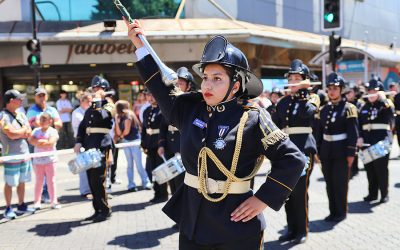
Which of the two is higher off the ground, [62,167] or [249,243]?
[249,243]

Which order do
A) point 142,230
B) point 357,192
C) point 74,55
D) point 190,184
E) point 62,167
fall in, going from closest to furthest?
point 190,184
point 142,230
point 357,192
point 62,167
point 74,55

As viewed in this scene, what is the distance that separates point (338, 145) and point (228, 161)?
4.36 m

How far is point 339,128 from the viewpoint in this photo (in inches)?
282

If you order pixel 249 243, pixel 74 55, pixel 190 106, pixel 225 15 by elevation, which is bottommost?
pixel 249 243

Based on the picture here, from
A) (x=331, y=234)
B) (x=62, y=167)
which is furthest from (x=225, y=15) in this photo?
(x=331, y=234)

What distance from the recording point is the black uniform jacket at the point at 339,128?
22.9ft

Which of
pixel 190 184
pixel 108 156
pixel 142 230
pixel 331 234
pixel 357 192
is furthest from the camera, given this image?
pixel 357 192

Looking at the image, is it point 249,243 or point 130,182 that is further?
point 130,182

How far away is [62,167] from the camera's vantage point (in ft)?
44.3

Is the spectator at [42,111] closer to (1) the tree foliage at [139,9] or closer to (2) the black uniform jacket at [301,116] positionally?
(2) the black uniform jacket at [301,116]

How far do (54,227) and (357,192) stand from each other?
18.5ft

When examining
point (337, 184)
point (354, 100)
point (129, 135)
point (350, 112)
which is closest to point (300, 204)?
point (337, 184)

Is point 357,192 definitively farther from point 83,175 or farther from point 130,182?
point 83,175

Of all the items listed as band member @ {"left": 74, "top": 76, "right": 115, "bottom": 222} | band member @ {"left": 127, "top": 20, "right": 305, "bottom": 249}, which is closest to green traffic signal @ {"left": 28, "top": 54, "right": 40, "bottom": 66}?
band member @ {"left": 74, "top": 76, "right": 115, "bottom": 222}
